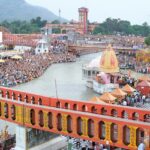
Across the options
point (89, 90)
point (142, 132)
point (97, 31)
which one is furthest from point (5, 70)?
point (97, 31)

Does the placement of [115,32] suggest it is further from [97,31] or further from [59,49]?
[59,49]

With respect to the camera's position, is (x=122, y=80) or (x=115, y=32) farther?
(x=115, y=32)

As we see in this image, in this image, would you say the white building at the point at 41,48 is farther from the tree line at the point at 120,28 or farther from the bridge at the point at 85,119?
the tree line at the point at 120,28

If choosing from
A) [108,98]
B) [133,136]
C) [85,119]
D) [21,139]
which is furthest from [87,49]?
[133,136]

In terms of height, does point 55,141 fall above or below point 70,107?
below

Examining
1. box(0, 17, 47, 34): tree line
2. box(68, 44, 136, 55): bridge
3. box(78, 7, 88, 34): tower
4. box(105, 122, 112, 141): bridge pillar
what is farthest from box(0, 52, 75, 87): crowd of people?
box(78, 7, 88, 34): tower

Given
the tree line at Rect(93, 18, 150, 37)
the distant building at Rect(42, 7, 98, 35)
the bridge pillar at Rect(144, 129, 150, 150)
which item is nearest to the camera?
the bridge pillar at Rect(144, 129, 150, 150)

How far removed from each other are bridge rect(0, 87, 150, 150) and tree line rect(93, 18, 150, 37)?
97911 millimetres

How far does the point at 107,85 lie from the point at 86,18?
84.0 m

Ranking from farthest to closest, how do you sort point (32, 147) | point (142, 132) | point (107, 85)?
point (107, 85), point (32, 147), point (142, 132)

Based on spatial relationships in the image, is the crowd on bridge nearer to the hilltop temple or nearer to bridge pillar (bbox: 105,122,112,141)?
the hilltop temple

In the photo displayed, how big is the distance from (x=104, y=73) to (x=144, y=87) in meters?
5.05

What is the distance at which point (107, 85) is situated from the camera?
31234 mm

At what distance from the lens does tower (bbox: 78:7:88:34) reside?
111 meters
